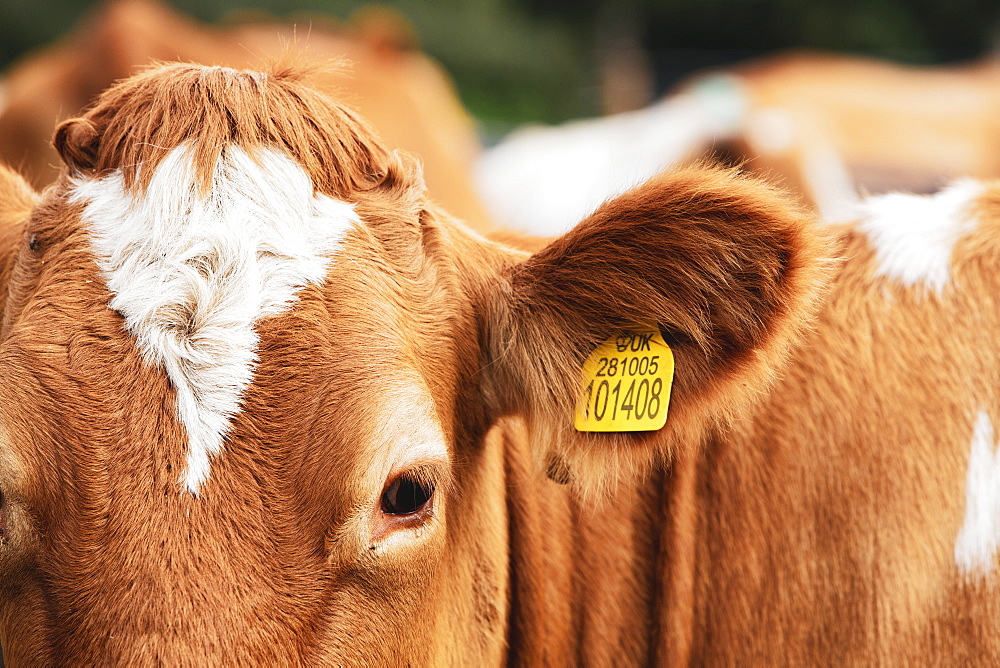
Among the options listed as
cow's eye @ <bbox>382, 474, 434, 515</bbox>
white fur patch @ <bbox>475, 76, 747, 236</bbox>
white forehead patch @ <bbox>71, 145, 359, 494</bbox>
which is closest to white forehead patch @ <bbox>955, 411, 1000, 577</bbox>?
cow's eye @ <bbox>382, 474, 434, 515</bbox>

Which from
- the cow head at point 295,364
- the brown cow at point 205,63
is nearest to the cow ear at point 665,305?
the cow head at point 295,364

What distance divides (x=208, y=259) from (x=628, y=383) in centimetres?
88

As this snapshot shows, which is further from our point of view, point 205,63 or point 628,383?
point 205,63

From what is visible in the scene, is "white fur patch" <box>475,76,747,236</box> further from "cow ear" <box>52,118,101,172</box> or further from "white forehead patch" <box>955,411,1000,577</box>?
"cow ear" <box>52,118,101,172</box>

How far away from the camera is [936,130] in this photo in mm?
12117

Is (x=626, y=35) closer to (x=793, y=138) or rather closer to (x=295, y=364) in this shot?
(x=793, y=138)

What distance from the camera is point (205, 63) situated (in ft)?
19.7

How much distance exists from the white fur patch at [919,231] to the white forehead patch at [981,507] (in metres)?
0.40

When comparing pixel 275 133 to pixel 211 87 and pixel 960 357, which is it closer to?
pixel 211 87

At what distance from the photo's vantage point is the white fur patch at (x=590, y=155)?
8.55 meters

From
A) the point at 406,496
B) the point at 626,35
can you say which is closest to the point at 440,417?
the point at 406,496

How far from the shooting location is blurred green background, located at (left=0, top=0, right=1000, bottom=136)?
23109 mm

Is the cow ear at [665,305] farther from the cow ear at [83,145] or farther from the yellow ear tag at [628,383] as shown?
the cow ear at [83,145]

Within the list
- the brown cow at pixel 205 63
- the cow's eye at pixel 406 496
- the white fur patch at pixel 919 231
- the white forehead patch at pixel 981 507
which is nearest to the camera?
the cow's eye at pixel 406 496
